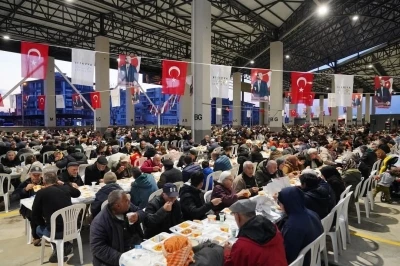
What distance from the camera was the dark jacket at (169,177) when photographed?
5645 mm

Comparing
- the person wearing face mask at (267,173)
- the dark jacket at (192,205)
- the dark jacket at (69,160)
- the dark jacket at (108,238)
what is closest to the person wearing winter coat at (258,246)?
the dark jacket at (108,238)

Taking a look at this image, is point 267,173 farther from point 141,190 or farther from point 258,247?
point 258,247

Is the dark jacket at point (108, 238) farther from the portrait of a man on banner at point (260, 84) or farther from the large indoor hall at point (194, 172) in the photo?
the portrait of a man on banner at point (260, 84)

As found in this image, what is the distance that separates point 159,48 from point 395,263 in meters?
24.6

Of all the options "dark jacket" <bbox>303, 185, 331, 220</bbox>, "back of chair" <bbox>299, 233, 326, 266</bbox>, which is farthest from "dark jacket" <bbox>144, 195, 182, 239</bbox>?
"dark jacket" <bbox>303, 185, 331, 220</bbox>

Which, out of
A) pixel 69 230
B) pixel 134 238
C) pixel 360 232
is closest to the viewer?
pixel 134 238

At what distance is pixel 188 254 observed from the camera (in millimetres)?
2229

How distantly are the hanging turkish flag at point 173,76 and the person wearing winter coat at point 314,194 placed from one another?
26.2 ft

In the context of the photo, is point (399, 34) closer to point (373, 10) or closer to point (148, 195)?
point (373, 10)

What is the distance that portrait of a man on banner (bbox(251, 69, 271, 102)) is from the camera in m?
13.4

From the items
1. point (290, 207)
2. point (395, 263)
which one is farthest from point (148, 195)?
point (395, 263)

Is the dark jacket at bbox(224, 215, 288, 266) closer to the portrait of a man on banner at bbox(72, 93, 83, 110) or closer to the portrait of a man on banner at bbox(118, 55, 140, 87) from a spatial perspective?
the portrait of a man on banner at bbox(118, 55, 140, 87)

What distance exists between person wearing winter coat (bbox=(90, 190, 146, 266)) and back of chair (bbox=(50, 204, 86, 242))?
1.19 m

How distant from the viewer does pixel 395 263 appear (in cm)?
420
